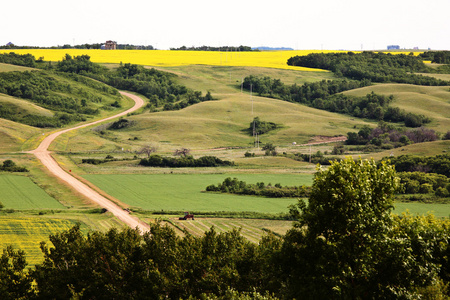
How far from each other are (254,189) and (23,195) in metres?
31.2

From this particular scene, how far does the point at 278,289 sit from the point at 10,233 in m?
32.4

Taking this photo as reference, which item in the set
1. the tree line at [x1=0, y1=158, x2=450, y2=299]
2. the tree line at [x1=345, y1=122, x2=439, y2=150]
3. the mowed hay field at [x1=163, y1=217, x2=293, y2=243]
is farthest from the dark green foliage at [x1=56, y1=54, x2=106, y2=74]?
the tree line at [x1=0, y1=158, x2=450, y2=299]

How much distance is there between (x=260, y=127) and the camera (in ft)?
439

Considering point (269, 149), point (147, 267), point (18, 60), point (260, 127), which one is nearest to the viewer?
point (147, 267)

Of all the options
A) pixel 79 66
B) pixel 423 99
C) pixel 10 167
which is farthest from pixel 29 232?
pixel 79 66

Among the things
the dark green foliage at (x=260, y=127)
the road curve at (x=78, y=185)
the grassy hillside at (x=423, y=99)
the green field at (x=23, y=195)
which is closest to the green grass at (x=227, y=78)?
the grassy hillside at (x=423, y=99)

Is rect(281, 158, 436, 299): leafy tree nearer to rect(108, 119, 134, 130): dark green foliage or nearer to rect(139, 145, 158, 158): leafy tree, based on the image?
rect(139, 145, 158, 158): leafy tree

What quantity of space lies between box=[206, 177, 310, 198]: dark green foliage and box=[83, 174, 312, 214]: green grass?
2.02m

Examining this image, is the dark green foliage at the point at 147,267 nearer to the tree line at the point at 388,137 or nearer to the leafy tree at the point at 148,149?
the leafy tree at the point at 148,149

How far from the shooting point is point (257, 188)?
77812 millimetres

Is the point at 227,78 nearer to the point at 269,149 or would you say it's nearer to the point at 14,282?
the point at 269,149

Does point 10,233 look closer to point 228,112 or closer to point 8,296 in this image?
point 8,296

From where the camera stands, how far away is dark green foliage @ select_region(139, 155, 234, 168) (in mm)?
97188

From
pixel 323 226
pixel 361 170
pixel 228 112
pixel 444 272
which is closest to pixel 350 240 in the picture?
pixel 323 226
